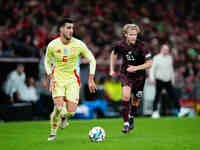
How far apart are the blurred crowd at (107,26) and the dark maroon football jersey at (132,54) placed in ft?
21.3

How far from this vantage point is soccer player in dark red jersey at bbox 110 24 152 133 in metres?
12.3

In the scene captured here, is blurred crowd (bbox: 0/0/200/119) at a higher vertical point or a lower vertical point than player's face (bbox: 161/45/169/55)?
higher

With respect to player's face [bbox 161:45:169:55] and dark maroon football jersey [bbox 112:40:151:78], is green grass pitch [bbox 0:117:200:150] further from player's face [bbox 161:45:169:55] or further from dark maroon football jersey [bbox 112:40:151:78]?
player's face [bbox 161:45:169:55]

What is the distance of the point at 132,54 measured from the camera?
1259 centimetres

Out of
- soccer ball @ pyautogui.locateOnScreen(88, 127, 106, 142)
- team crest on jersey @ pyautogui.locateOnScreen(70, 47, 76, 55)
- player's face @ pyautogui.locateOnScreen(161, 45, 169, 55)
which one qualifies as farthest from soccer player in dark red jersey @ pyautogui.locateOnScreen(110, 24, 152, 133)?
player's face @ pyautogui.locateOnScreen(161, 45, 169, 55)

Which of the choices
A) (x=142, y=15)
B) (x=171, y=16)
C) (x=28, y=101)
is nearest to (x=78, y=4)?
(x=142, y=15)

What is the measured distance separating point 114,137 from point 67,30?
8.18 feet

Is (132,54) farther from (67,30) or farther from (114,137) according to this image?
(67,30)

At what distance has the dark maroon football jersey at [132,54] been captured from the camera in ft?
41.2

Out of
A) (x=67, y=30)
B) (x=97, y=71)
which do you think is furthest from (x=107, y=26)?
(x=67, y=30)

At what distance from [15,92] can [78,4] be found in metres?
8.56

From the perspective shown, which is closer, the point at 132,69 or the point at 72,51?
the point at 72,51

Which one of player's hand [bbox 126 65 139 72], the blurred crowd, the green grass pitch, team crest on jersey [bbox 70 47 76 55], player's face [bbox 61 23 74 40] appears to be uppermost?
the blurred crowd

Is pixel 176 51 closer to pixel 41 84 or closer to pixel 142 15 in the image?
pixel 142 15
